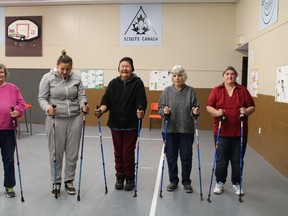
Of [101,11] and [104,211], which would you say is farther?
[101,11]

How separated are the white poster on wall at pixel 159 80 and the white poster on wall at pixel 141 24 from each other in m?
0.77

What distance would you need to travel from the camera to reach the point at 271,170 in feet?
14.2

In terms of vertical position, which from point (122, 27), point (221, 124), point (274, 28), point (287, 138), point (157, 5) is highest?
point (157, 5)

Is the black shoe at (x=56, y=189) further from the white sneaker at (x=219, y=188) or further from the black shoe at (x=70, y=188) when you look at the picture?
the white sneaker at (x=219, y=188)

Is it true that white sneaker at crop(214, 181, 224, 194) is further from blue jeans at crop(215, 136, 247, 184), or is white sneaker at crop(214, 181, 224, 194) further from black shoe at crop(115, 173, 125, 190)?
black shoe at crop(115, 173, 125, 190)

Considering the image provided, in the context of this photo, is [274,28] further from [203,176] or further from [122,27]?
[122,27]

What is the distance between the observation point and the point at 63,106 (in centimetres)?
312

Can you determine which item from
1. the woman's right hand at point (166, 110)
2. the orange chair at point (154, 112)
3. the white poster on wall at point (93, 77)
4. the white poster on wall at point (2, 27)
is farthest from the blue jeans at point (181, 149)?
the white poster on wall at point (2, 27)

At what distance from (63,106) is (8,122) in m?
0.55

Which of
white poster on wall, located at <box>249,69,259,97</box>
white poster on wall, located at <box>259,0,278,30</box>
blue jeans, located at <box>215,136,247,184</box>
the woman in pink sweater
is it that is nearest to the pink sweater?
the woman in pink sweater

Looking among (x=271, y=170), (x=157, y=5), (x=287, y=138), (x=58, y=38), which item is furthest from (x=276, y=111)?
(x=58, y=38)

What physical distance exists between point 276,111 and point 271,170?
852 mm

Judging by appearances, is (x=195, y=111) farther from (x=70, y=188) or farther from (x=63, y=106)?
(x=70, y=188)

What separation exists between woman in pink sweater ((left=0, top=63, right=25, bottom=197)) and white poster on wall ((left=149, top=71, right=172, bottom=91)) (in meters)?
5.02
